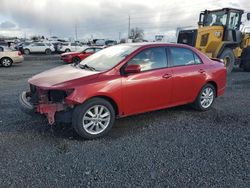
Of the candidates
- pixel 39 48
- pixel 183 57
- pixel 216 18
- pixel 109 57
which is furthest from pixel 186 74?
pixel 39 48

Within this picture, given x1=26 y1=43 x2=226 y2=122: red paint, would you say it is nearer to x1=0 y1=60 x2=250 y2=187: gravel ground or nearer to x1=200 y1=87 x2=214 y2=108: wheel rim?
x1=200 y1=87 x2=214 y2=108: wheel rim

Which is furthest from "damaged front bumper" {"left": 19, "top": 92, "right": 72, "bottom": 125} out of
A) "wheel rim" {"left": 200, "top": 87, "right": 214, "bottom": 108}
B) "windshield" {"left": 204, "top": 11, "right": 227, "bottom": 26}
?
"windshield" {"left": 204, "top": 11, "right": 227, "bottom": 26}

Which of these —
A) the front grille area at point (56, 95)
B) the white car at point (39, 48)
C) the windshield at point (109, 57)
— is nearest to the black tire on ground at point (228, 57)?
the windshield at point (109, 57)

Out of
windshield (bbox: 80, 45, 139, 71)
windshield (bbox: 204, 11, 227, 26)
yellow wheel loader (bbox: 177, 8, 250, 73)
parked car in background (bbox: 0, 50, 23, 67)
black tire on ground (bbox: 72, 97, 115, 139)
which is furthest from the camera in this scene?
parked car in background (bbox: 0, 50, 23, 67)

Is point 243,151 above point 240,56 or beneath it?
beneath

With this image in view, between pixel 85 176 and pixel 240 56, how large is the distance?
38.6ft

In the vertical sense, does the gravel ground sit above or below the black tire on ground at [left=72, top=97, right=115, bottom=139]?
below

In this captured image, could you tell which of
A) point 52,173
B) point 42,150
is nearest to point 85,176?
point 52,173

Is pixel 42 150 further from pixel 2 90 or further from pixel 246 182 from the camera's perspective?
pixel 2 90

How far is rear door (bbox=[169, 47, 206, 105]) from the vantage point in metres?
5.20

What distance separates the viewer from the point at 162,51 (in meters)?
5.12

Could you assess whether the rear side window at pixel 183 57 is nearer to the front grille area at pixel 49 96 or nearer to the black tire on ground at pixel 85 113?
the black tire on ground at pixel 85 113

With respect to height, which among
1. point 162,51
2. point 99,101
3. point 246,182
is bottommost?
point 246,182

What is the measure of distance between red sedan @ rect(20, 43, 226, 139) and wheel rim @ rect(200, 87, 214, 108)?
2 cm
